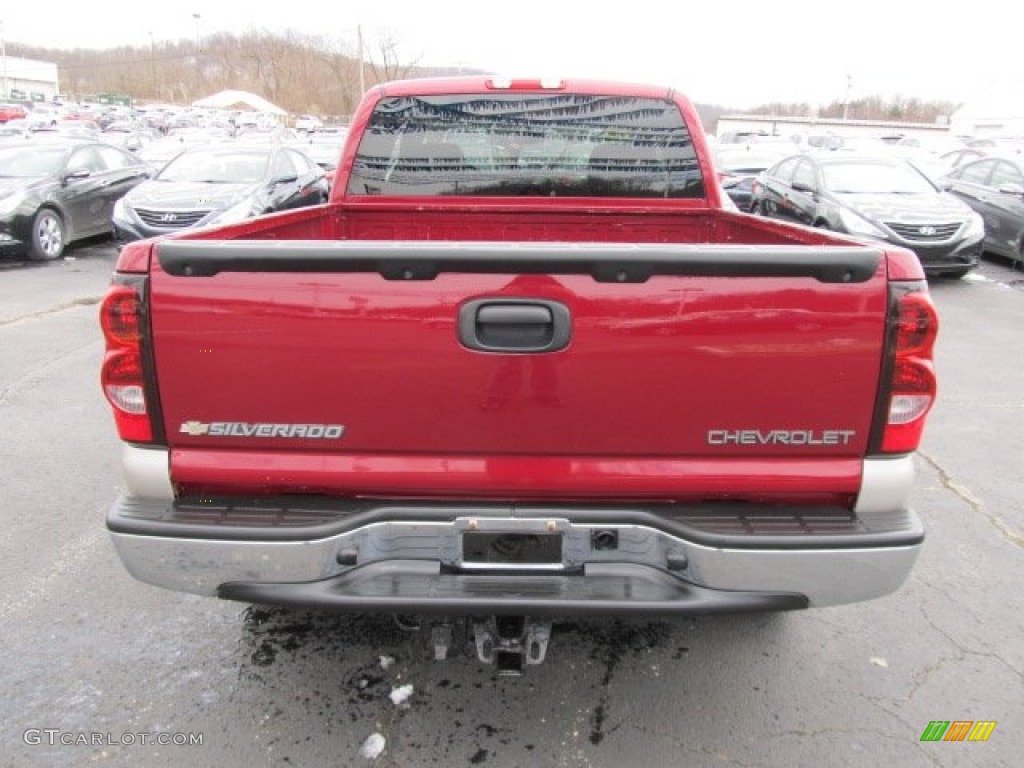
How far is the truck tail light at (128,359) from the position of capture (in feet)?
6.99

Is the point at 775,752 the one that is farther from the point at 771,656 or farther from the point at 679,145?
the point at 679,145

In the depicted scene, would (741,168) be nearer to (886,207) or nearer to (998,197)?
(998,197)

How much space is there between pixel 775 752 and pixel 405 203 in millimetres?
2884

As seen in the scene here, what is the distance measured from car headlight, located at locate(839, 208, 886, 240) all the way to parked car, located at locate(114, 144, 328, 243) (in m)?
7.82

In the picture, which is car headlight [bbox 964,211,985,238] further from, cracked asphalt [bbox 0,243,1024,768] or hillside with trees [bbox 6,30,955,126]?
hillside with trees [bbox 6,30,955,126]

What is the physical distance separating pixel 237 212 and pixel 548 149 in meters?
7.38

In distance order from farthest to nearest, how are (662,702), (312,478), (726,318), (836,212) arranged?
(836,212) < (662,702) < (312,478) < (726,318)

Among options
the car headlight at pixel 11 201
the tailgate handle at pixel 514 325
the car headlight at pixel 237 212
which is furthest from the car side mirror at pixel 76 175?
the tailgate handle at pixel 514 325

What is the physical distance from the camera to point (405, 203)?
3.93 metres

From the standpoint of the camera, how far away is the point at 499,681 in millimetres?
2867

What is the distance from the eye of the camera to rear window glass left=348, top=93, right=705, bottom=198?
3.88 meters

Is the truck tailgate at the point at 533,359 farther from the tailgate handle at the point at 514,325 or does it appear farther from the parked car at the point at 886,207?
the parked car at the point at 886,207

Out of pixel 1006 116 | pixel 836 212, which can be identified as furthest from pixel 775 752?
pixel 1006 116

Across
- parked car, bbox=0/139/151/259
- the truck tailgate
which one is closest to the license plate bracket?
the truck tailgate
